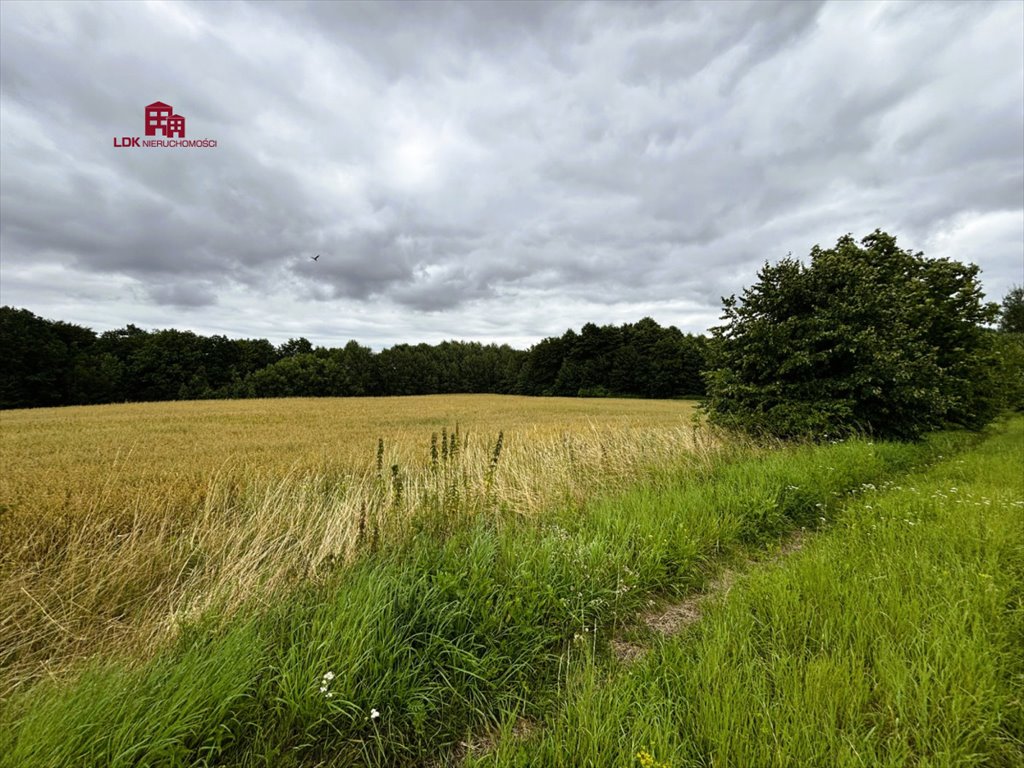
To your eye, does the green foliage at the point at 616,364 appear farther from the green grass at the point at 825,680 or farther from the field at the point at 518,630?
the green grass at the point at 825,680

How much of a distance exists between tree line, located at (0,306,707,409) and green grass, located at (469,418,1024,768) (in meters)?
57.8

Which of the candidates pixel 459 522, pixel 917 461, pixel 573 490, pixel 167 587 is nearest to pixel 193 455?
pixel 167 587

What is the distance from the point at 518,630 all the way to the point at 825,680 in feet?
6.02

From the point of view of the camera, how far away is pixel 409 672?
2.38 meters

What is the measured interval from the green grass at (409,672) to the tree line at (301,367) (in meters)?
58.6

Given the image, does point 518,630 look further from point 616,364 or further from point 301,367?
point 301,367

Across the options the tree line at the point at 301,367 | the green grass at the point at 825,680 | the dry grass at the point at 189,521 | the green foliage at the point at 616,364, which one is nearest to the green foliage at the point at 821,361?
the dry grass at the point at 189,521

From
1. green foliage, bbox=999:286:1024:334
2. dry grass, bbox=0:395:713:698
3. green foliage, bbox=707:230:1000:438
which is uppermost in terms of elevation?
green foliage, bbox=999:286:1024:334

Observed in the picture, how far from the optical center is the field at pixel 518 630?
6.35ft

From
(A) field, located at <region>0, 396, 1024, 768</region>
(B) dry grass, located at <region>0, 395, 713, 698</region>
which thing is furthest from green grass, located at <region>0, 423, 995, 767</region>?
(B) dry grass, located at <region>0, 395, 713, 698</region>

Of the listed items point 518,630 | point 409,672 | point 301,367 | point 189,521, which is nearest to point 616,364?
point 301,367

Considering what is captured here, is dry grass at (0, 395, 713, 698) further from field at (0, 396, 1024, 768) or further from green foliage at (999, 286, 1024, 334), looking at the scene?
green foliage at (999, 286, 1024, 334)

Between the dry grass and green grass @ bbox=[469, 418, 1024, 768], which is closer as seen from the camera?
green grass @ bbox=[469, 418, 1024, 768]

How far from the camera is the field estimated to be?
76.2 inches
